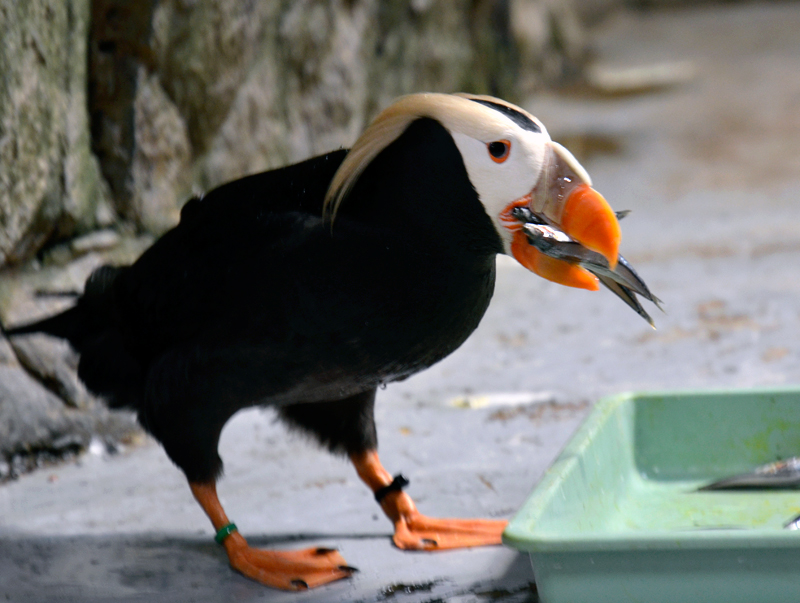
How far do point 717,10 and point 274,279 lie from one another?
11.7 meters

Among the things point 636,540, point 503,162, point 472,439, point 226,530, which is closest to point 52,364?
point 226,530

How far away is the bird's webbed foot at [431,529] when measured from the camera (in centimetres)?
158

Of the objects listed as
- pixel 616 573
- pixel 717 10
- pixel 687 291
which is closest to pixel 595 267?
pixel 616 573

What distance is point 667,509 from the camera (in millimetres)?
1603

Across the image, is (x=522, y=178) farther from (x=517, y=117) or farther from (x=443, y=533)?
(x=443, y=533)

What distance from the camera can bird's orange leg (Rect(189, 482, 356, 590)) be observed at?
148 cm

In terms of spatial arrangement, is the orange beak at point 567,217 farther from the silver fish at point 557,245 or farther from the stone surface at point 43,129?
the stone surface at point 43,129

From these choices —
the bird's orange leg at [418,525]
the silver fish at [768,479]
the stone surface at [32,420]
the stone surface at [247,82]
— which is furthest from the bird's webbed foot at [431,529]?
the stone surface at [247,82]

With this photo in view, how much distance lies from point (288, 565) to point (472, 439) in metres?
0.71

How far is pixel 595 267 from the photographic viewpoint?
1279 millimetres

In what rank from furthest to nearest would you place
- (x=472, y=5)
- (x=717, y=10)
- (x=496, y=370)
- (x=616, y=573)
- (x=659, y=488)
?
(x=717, y=10) < (x=472, y=5) < (x=496, y=370) < (x=659, y=488) < (x=616, y=573)

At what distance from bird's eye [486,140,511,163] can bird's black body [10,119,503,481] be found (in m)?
0.05

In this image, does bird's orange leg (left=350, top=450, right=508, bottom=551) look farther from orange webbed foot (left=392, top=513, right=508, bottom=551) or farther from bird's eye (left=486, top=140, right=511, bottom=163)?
bird's eye (left=486, top=140, right=511, bottom=163)

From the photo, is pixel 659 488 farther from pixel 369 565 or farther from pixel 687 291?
pixel 687 291
